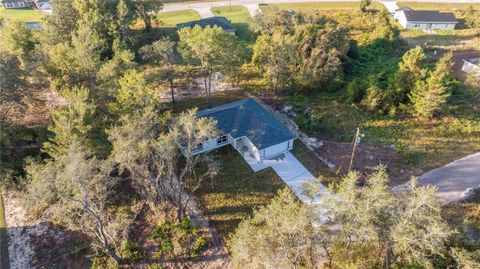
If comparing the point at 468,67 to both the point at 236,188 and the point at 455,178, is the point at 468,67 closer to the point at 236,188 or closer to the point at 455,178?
the point at 455,178

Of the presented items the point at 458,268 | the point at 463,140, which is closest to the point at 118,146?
the point at 458,268

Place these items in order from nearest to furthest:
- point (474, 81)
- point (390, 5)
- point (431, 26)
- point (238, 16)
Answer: point (474, 81) < point (431, 26) < point (238, 16) < point (390, 5)

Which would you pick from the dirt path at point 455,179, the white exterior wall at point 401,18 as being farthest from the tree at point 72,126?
the white exterior wall at point 401,18

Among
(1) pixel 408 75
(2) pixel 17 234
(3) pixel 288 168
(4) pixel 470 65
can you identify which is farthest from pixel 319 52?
(2) pixel 17 234

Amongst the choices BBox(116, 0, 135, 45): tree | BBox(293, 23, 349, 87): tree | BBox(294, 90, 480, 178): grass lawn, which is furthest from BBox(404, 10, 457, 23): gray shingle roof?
BBox(116, 0, 135, 45): tree

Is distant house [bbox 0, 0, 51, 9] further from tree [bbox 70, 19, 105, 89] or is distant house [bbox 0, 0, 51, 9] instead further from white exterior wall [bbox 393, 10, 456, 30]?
white exterior wall [bbox 393, 10, 456, 30]

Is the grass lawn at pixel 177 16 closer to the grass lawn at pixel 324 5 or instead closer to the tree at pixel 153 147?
the grass lawn at pixel 324 5
